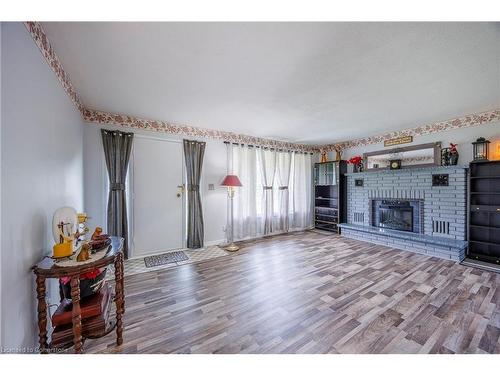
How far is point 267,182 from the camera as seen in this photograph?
4797 mm

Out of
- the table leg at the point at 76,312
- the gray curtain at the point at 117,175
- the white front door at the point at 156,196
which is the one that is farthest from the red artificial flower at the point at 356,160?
the table leg at the point at 76,312

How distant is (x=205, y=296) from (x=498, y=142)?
4.77 metres

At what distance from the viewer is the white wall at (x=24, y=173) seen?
102 centimetres

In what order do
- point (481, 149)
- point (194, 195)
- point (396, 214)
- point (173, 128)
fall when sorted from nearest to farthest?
point (481, 149)
point (173, 128)
point (194, 195)
point (396, 214)

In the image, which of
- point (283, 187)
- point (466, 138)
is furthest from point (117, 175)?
point (466, 138)

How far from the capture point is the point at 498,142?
3.00 metres

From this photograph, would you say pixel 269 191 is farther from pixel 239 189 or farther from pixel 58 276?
pixel 58 276

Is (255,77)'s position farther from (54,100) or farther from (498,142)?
(498,142)

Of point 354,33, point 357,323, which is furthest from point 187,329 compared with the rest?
point 354,33

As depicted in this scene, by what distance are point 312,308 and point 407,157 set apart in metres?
3.78

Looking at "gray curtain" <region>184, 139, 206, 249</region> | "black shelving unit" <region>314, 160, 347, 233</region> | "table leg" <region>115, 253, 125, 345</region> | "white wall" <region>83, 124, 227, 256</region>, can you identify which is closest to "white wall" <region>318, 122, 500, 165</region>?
"black shelving unit" <region>314, 160, 347, 233</region>
